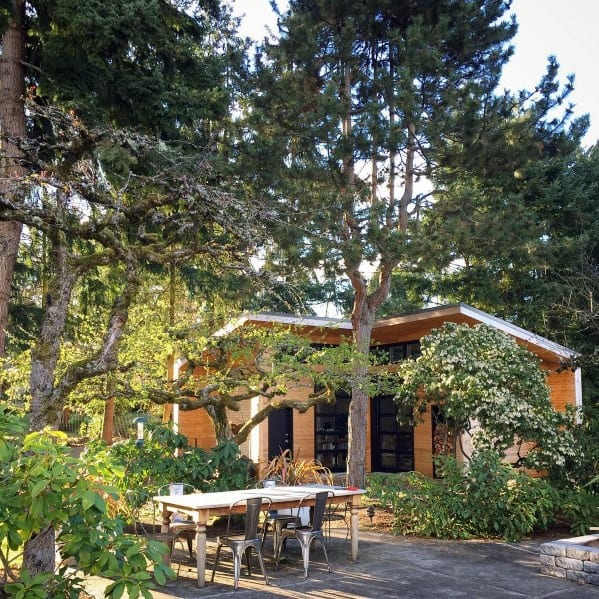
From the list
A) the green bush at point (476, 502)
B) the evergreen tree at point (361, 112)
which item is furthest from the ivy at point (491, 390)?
the evergreen tree at point (361, 112)

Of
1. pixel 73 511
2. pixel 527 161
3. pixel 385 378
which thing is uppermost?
pixel 527 161

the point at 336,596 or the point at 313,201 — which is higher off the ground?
the point at 313,201

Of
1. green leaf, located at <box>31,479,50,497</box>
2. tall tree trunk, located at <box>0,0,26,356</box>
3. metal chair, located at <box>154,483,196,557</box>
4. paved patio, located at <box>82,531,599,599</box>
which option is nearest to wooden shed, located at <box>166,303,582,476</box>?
tall tree trunk, located at <box>0,0,26,356</box>

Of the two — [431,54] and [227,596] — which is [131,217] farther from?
[431,54]

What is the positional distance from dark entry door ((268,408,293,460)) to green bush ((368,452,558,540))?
18.3 feet

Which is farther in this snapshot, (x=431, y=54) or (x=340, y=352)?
(x=431, y=54)

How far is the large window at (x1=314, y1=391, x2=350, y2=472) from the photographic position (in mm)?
15469

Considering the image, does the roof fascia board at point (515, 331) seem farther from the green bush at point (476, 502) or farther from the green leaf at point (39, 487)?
the green leaf at point (39, 487)

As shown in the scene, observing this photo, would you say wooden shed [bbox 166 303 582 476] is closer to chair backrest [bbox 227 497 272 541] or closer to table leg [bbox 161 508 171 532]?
table leg [bbox 161 508 171 532]

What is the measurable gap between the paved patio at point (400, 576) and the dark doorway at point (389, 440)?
21.3ft

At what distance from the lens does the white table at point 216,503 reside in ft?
21.4

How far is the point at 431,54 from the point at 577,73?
3.02 metres

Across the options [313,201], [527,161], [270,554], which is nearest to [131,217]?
[270,554]

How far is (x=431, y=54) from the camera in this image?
1046 cm
